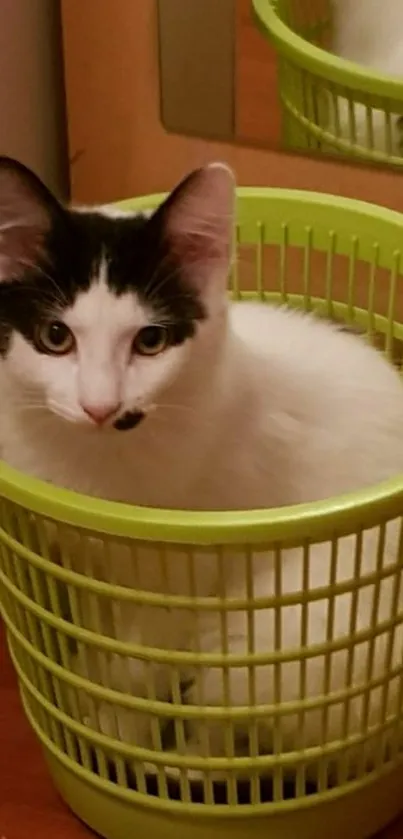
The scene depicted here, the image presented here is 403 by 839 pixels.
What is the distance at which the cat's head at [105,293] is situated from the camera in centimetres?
76

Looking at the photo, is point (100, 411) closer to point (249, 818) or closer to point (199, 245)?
point (199, 245)

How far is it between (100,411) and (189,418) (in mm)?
134

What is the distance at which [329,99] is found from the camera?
1324 mm

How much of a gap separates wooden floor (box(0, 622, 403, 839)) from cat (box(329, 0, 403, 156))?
75 cm

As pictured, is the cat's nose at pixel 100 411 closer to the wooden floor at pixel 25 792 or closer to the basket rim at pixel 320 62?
the wooden floor at pixel 25 792

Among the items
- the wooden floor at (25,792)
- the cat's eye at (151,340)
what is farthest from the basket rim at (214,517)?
the wooden floor at (25,792)

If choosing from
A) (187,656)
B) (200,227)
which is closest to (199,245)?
(200,227)

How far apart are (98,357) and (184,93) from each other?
2.36 feet

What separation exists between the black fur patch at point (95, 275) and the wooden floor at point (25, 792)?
0.51 metres

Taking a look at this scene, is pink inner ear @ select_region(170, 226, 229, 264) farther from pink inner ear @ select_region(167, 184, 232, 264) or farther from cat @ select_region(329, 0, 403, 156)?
cat @ select_region(329, 0, 403, 156)

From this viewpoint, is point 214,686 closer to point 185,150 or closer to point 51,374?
point 51,374

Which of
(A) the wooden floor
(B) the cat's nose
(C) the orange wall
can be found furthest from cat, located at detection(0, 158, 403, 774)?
(C) the orange wall

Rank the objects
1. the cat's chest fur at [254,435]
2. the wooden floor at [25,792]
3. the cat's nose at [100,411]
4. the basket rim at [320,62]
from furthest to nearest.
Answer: the basket rim at [320,62] < the wooden floor at [25,792] < the cat's chest fur at [254,435] < the cat's nose at [100,411]

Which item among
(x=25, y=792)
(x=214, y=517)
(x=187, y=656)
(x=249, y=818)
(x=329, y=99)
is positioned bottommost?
(x=25, y=792)
